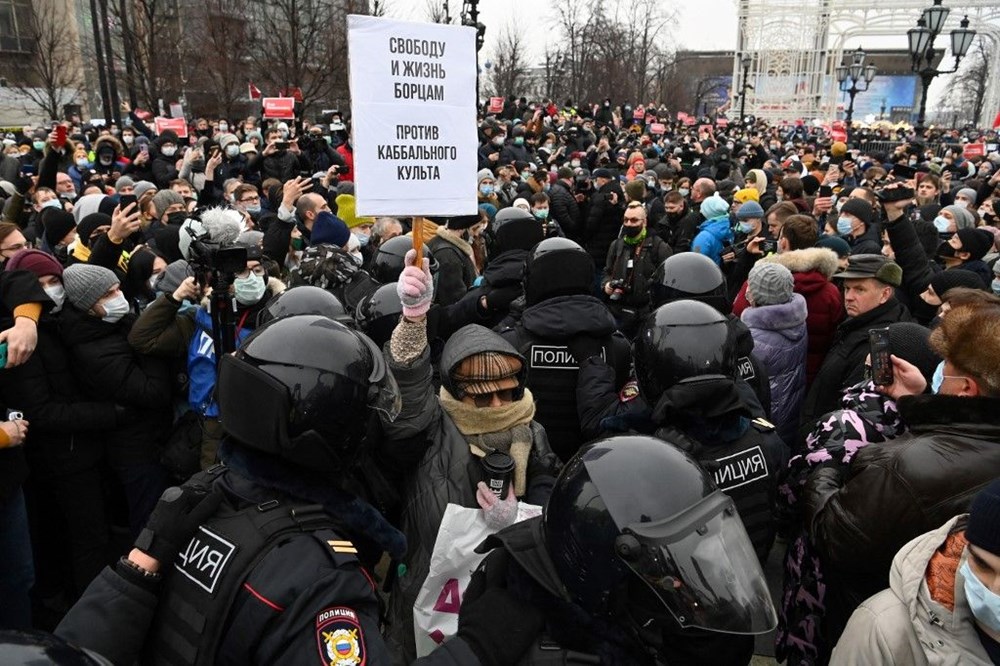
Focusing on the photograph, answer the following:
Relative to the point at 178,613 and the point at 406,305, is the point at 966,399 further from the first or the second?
the point at 178,613

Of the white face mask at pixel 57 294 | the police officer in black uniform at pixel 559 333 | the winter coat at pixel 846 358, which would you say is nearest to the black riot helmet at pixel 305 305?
the police officer in black uniform at pixel 559 333

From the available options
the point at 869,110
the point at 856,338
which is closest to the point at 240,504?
the point at 856,338

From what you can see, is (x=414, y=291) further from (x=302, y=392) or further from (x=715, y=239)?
(x=715, y=239)

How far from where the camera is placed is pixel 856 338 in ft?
13.3

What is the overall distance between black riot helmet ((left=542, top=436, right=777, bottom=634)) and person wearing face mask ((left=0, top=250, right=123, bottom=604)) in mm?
2978

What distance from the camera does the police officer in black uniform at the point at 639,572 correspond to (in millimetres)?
1443

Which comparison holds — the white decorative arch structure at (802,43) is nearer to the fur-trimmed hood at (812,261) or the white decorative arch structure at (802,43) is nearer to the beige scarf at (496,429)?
the fur-trimmed hood at (812,261)

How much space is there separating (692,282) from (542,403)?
111 centimetres

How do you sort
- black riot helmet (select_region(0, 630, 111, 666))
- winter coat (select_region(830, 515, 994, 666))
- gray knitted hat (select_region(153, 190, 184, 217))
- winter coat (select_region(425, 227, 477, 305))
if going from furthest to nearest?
gray knitted hat (select_region(153, 190, 184, 217)) < winter coat (select_region(425, 227, 477, 305)) < winter coat (select_region(830, 515, 994, 666)) < black riot helmet (select_region(0, 630, 111, 666))

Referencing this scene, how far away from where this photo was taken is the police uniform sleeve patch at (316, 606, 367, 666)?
144 cm

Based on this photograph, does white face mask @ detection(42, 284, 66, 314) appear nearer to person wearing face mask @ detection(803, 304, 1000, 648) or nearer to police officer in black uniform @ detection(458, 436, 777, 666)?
police officer in black uniform @ detection(458, 436, 777, 666)

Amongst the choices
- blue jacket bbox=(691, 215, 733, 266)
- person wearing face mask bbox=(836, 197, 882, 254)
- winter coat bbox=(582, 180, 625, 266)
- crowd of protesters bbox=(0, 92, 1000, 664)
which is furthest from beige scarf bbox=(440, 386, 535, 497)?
winter coat bbox=(582, 180, 625, 266)

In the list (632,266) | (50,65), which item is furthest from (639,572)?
(50,65)

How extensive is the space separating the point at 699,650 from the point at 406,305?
5.13ft
